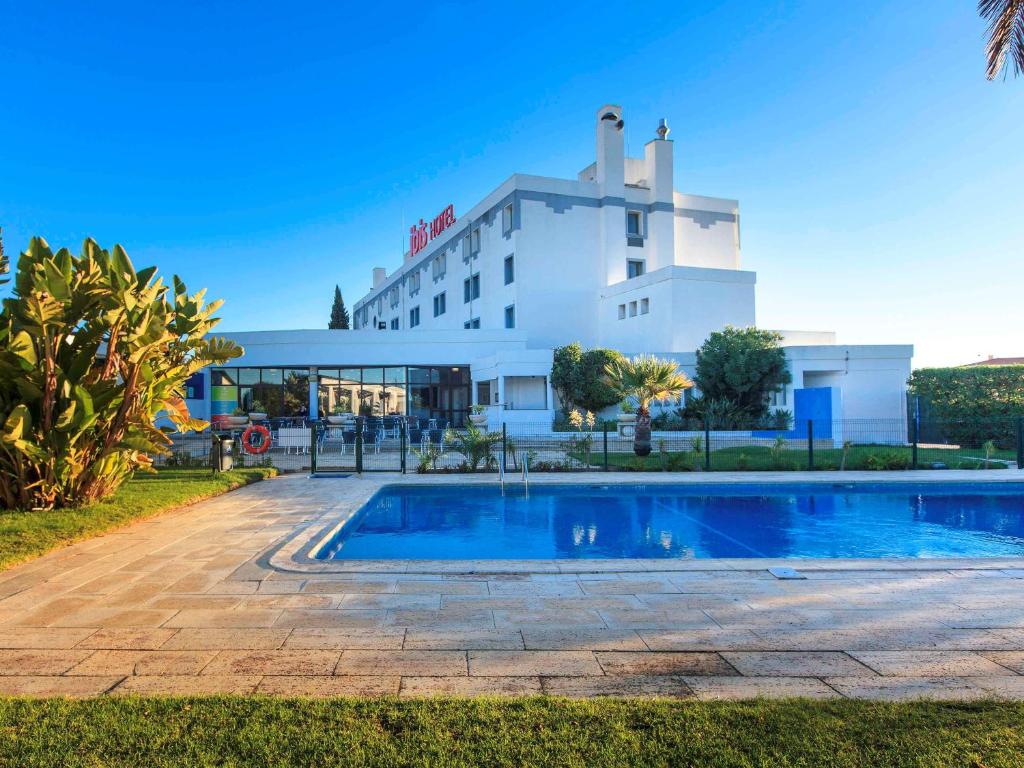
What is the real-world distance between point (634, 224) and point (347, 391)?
17.7 metres

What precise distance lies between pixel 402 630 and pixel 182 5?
1375cm

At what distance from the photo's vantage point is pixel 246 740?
8.56 ft

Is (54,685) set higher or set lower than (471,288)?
lower

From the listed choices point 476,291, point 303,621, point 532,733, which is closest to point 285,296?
point 476,291

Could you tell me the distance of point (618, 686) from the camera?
3.26 m

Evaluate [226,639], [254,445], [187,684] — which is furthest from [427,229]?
[187,684]

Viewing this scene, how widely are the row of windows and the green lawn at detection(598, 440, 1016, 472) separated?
12881 millimetres

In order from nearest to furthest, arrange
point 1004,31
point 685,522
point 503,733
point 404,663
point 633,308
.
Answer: point 503,733
point 404,663
point 1004,31
point 685,522
point 633,308

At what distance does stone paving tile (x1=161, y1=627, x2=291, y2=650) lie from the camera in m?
3.83

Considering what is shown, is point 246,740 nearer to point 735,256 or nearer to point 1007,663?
point 1007,663

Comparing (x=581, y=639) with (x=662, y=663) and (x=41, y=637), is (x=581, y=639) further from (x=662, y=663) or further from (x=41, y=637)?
(x=41, y=637)

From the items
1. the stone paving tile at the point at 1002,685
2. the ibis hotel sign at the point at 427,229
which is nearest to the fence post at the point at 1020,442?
the stone paving tile at the point at 1002,685

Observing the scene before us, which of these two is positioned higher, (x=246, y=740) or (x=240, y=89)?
(x=240, y=89)

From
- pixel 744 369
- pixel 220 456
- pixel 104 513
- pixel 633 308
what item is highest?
pixel 633 308
